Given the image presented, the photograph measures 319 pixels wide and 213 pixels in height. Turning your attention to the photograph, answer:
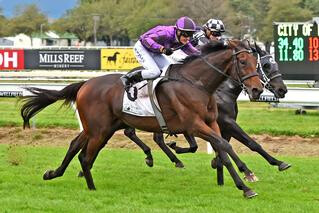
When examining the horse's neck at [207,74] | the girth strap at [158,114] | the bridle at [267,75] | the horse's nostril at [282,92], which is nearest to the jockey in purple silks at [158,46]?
the girth strap at [158,114]

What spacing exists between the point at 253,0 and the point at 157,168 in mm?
83121

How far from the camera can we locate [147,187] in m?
9.64

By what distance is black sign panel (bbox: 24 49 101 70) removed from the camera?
25281mm

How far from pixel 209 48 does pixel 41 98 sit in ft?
8.46

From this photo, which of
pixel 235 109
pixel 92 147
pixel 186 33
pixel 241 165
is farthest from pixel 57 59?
pixel 241 165

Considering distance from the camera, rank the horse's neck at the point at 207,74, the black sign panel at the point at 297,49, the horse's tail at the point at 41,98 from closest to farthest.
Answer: the horse's neck at the point at 207,74
the horse's tail at the point at 41,98
the black sign panel at the point at 297,49

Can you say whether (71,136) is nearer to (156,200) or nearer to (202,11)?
(156,200)

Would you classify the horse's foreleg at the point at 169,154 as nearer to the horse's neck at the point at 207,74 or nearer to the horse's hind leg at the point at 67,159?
the horse's hind leg at the point at 67,159

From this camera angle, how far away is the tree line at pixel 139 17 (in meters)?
70.4

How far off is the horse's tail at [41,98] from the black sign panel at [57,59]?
48.7 ft

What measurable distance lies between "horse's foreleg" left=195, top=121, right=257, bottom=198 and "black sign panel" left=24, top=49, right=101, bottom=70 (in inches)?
664

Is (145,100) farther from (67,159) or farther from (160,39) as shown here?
(67,159)

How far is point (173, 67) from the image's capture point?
368 inches

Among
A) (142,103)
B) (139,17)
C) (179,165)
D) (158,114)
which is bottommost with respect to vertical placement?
(139,17)
